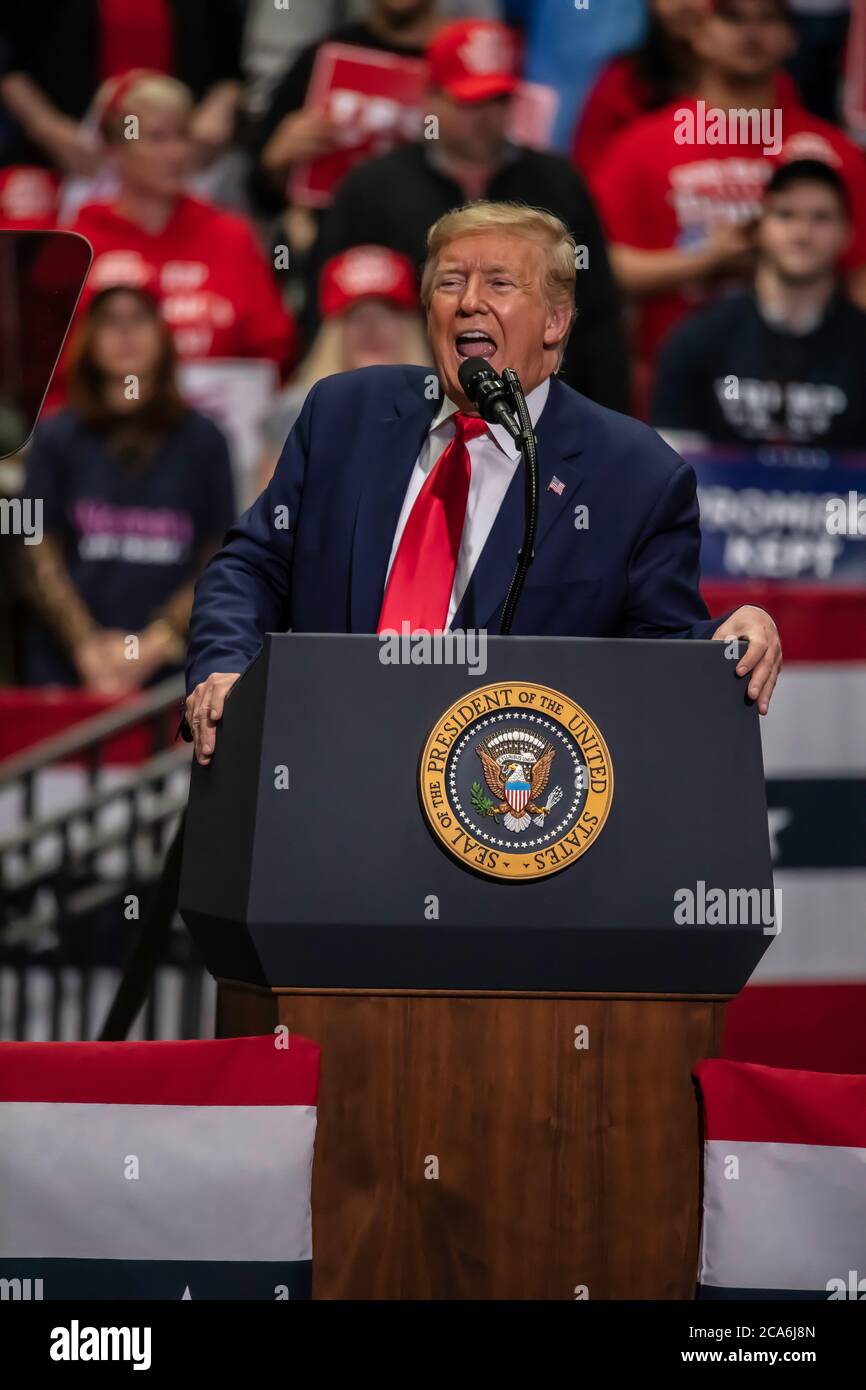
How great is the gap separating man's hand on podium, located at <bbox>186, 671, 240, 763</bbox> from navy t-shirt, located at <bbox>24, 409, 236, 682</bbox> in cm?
324

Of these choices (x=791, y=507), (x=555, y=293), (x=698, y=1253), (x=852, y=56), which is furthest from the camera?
(x=852, y=56)

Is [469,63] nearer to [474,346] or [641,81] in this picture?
[641,81]

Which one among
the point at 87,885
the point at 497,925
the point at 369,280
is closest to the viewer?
the point at 497,925

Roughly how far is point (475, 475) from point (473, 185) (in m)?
3.13

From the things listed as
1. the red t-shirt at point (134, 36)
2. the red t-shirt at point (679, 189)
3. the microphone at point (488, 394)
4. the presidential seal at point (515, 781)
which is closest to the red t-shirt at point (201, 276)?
the red t-shirt at point (134, 36)

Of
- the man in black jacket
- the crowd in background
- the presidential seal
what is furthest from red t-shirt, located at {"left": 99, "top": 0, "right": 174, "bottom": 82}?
the presidential seal

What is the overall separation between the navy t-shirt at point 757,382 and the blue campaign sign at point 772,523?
0.12 metres

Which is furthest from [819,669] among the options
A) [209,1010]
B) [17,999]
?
[17,999]

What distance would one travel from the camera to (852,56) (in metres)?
6.71

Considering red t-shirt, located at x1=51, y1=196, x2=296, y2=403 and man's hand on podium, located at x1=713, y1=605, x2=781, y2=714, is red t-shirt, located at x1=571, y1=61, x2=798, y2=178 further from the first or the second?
man's hand on podium, located at x1=713, y1=605, x2=781, y2=714

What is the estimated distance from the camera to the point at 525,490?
8.62 ft

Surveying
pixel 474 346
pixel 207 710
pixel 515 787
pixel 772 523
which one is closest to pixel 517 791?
pixel 515 787
